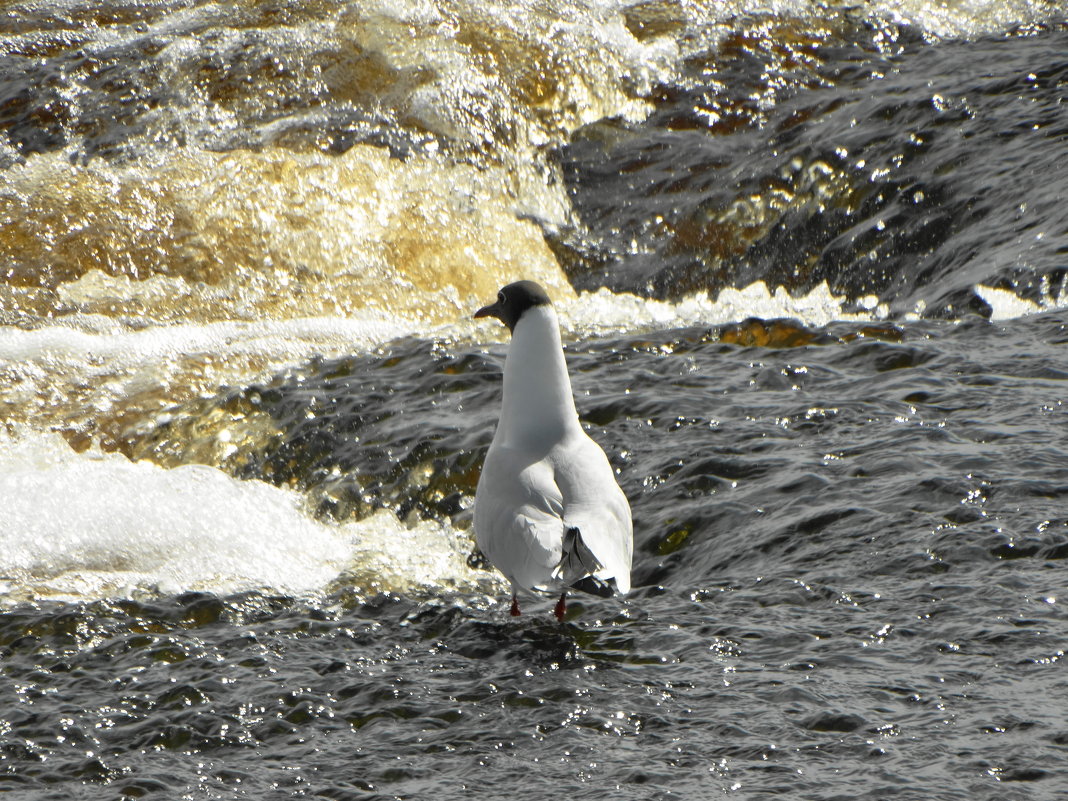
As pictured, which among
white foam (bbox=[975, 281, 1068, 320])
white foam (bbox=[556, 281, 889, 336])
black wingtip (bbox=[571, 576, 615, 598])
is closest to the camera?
black wingtip (bbox=[571, 576, 615, 598])

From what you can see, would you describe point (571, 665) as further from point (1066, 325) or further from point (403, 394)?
point (1066, 325)

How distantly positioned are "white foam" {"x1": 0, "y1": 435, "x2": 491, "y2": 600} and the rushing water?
0.11ft

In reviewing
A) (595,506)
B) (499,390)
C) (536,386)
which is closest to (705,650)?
(595,506)

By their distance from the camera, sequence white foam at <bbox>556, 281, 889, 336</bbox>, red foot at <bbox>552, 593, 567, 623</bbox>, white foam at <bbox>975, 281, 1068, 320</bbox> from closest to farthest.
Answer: red foot at <bbox>552, 593, 567, 623</bbox>, white foam at <bbox>975, 281, 1068, 320</bbox>, white foam at <bbox>556, 281, 889, 336</bbox>

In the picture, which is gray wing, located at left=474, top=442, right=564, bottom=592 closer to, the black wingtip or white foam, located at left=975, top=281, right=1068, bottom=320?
the black wingtip

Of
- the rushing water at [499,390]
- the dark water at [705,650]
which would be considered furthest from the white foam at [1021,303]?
the dark water at [705,650]

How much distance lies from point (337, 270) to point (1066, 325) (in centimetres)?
560

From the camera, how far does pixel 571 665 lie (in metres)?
4.38

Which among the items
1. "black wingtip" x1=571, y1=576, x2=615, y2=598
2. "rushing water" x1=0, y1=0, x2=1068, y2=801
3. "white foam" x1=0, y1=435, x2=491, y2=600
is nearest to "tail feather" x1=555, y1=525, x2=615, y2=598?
"black wingtip" x1=571, y1=576, x2=615, y2=598

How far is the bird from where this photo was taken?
4.49 meters

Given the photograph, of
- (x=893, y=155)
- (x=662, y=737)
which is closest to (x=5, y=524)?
(x=662, y=737)

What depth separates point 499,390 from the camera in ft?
23.9

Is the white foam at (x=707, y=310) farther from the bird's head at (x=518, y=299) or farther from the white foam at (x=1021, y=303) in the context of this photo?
the bird's head at (x=518, y=299)

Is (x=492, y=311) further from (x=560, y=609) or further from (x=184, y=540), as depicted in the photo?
(x=184, y=540)
